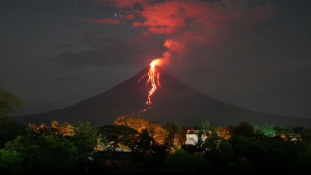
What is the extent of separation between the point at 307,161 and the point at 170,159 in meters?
4.47

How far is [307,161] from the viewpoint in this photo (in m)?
12.2

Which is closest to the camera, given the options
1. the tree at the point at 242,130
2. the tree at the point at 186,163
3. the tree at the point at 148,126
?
the tree at the point at 186,163

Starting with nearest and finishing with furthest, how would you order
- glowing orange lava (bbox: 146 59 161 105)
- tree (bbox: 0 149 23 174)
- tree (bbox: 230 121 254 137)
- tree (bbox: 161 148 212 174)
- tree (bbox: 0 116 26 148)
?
tree (bbox: 0 149 23 174) < tree (bbox: 161 148 212 174) < tree (bbox: 0 116 26 148) < tree (bbox: 230 121 254 137) < glowing orange lava (bbox: 146 59 161 105)

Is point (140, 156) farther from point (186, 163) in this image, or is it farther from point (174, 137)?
point (174, 137)

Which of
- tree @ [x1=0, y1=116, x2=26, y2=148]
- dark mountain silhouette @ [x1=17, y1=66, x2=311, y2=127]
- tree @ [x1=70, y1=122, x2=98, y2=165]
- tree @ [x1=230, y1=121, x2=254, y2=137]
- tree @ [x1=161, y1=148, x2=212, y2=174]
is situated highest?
dark mountain silhouette @ [x1=17, y1=66, x2=311, y2=127]

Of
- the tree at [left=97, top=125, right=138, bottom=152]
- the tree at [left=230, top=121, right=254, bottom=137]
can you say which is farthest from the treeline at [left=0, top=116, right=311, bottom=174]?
the tree at [left=230, top=121, right=254, bottom=137]

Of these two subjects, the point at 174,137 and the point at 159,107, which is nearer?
the point at 174,137

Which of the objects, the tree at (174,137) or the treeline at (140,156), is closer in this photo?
the treeline at (140,156)

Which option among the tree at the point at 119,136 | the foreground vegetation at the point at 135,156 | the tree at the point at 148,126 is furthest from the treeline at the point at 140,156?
the tree at the point at 148,126

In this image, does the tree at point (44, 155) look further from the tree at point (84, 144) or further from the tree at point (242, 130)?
the tree at point (242, 130)

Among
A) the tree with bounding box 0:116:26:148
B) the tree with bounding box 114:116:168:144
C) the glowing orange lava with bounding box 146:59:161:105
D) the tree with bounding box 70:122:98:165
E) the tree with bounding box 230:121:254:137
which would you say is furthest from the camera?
the glowing orange lava with bounding box 146:59:161:105

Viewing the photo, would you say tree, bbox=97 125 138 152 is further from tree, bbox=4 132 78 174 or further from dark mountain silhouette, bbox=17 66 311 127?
dark mountain silhouette, bbox=17 66 311 127

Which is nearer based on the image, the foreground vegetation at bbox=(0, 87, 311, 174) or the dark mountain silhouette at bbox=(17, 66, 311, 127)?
the foreground vegetation at bbox=(0, 87, 311, 174)

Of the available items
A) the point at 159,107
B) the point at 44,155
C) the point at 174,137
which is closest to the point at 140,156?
the point at 44,155
